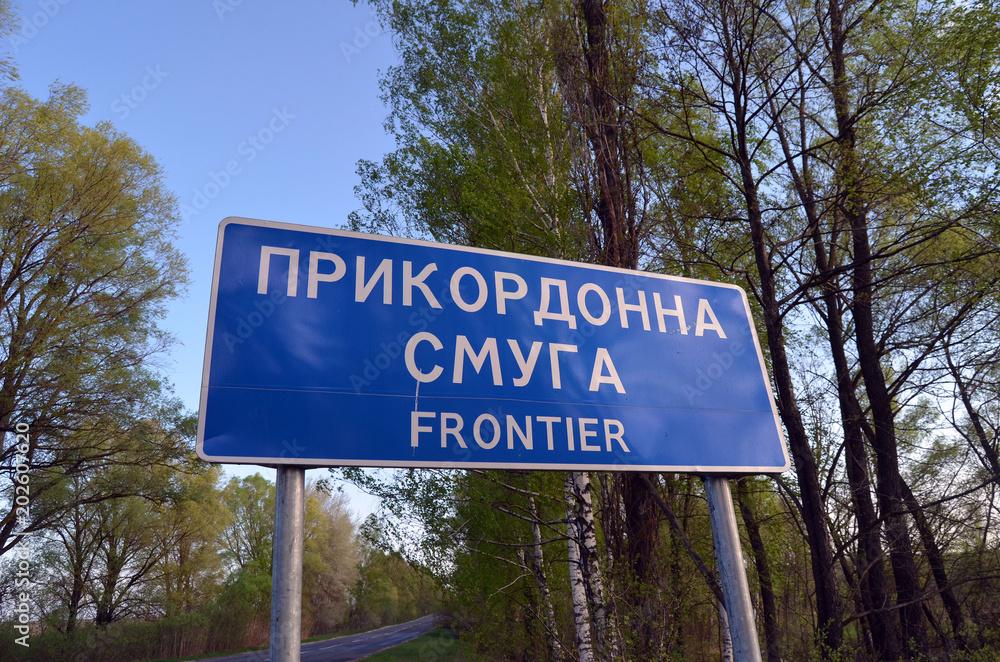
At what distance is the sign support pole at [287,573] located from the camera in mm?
1404

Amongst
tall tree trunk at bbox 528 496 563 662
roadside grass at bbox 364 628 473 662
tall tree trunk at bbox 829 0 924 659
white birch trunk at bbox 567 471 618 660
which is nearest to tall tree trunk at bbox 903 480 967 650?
tall tree trunk at bbox 829 0 924 659

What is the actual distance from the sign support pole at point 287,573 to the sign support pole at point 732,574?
122 cm

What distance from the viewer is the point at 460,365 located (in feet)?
5.88

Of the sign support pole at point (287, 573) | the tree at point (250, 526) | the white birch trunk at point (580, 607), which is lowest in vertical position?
the white birch trunk at point (580, 607)

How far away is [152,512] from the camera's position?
2567 cm

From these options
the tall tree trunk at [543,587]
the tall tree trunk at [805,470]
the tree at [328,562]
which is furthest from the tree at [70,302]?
the tree at [328,562]

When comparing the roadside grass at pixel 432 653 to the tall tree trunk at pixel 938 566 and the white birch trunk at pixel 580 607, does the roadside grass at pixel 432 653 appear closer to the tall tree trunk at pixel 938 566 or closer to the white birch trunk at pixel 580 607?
the tall tree trunk at pixel 938 566

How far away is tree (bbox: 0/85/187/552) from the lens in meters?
13.6

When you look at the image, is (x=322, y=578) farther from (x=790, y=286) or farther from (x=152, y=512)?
(x=790, y=286)

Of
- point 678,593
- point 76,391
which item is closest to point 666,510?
point 678,593

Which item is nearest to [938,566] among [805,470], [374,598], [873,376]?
[873,376]

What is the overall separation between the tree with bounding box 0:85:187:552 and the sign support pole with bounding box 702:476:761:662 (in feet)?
49.9

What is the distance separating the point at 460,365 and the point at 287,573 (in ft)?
2.35

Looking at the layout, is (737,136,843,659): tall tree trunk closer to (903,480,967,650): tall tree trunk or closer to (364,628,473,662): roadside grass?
(903,480,967,650): tall tree trunk
